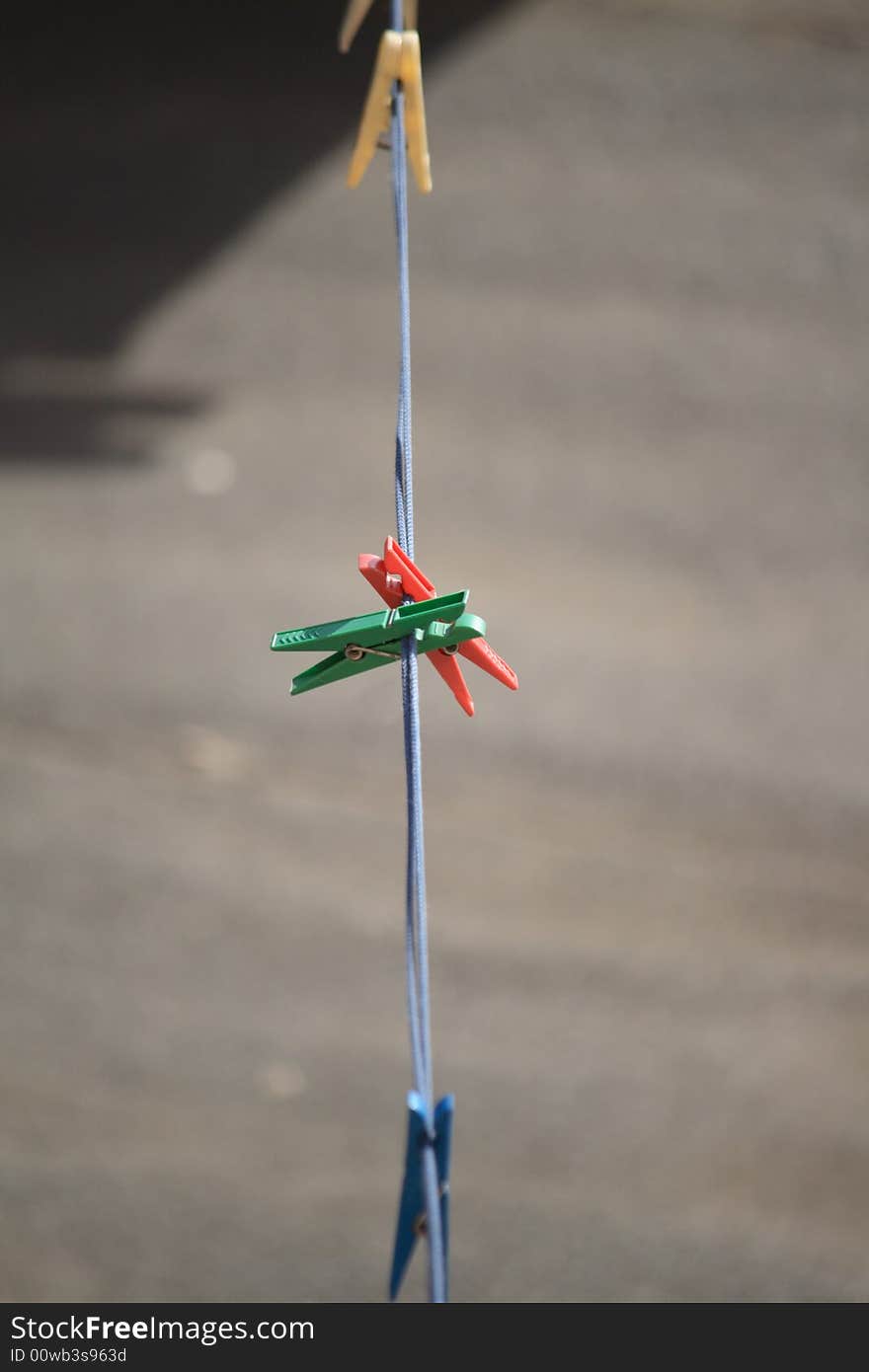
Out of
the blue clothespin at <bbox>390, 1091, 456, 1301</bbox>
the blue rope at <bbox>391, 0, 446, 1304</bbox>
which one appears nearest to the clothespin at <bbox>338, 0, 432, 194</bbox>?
the blue rope at <bbox>391, 0, 446, 1304</bbox>

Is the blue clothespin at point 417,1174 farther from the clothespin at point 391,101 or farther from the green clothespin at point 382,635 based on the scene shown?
the clothespin at point 391,101

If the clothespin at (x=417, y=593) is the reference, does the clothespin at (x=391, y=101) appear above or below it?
above

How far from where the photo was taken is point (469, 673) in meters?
1.06

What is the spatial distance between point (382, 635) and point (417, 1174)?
0.18 metres

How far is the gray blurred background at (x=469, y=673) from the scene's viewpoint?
109 centimetres

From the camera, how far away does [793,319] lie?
1.15m

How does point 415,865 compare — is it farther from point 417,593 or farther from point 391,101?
point 391,101

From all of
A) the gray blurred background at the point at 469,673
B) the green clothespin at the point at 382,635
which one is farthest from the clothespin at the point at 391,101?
the gray blurred background at the point at 469,673

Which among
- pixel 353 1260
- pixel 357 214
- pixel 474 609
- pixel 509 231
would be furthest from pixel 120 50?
pixel 353 1260

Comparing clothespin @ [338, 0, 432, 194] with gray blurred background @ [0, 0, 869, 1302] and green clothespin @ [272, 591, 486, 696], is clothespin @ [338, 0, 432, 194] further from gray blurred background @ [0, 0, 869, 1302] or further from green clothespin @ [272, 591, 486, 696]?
gray blurred background @ [0, 0, 869, 1302]

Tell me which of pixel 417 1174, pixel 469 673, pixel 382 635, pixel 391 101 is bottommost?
pixel 417 1174

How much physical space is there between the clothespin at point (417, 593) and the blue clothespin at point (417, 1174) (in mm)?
127

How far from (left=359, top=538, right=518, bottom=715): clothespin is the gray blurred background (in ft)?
2.18

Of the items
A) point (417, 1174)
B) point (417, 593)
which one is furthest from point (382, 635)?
point (417, 1174)
